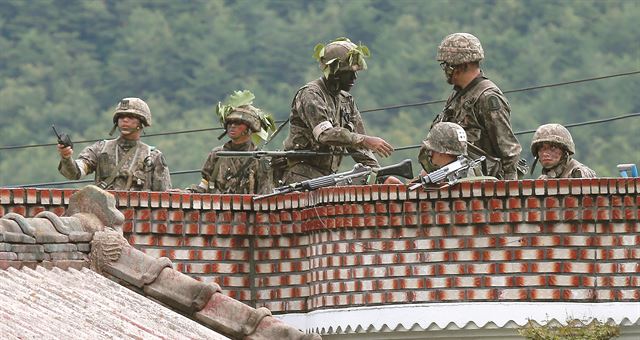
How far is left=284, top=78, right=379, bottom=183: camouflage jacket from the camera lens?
26219 millimetres

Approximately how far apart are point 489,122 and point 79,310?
23.8 ft

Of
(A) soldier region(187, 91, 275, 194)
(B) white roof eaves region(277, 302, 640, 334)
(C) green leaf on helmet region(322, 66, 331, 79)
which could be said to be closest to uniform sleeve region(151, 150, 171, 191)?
(A) soldier region(187, 91, 275, 194)

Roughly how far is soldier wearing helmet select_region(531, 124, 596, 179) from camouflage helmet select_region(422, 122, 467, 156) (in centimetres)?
107

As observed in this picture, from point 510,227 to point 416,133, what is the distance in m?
49.7

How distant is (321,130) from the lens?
26.2 metres

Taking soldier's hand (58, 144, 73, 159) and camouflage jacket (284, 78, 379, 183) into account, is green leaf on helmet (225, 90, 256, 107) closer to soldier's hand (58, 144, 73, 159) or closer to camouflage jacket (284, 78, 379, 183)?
camouflage jacket (284, 78, 379, 183)

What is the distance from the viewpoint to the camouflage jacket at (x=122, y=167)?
2677 cm

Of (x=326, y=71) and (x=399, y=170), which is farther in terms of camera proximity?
(x=326, y=71)

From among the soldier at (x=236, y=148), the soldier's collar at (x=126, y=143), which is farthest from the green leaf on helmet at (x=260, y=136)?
the soldier's collar at (x=126, y=143)

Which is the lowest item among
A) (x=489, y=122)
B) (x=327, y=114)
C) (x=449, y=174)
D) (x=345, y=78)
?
(x=449, y=174)

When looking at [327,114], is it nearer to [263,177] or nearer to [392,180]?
[263,177]

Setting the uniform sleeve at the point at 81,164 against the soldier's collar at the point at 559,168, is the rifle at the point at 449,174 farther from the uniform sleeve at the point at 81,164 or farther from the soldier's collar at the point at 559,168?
the uniform sleeve at the point at 81,164

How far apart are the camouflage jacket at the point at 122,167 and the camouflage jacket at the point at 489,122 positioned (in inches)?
108

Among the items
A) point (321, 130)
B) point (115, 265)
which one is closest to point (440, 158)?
point (321, 130)
